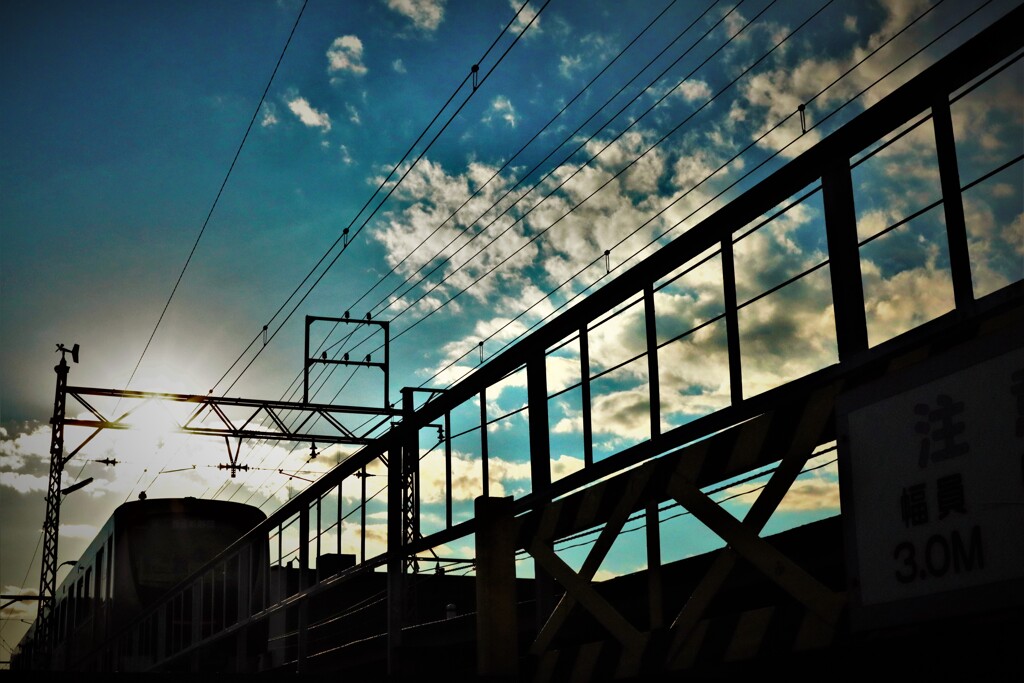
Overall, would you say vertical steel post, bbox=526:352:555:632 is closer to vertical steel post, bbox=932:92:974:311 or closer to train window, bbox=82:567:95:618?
vertical steel post, bbox=932:92:974:311

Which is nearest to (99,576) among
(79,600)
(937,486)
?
(79,600)

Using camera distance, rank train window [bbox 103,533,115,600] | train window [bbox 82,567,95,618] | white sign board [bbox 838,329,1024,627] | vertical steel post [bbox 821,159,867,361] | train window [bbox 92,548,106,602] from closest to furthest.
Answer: white sign board [bbox 838,329,1024,627], vertical steel post [bbox 821,159,867,361], train window [bbox 103,533,115,600], train window [bbox 92,548,106,602], train window [bbox 82,567,95,618]

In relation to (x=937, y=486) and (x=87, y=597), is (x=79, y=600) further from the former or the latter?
(x=937, y=486)

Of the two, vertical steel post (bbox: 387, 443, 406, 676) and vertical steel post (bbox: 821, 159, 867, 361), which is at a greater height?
vertical steel post (bbox: 821, 159, 867, 361)

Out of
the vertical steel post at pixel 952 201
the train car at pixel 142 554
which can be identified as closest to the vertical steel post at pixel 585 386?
the vertical steel post at pixel 952 201

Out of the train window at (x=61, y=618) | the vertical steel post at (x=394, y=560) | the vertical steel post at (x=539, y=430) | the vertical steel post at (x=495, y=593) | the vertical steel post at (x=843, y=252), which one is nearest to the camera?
the vertical steel post at (x=843, y=252)

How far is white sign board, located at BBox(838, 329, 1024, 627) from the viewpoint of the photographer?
10.9 feet

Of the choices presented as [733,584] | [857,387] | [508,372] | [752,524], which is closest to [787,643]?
[752,524]

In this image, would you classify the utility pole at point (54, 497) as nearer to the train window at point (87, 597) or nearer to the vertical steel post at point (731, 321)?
the train window at point (87, 597)

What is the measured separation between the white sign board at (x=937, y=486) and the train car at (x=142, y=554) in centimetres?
1832

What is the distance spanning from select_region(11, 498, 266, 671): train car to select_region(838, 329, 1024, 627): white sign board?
721 inches

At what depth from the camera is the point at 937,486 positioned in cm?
355

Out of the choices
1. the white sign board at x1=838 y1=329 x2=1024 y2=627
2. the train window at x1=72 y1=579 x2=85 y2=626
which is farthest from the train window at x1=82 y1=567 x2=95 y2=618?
the white sign board at x1=838 y1=329 x2=1024 y2=627

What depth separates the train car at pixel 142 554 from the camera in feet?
68.7
